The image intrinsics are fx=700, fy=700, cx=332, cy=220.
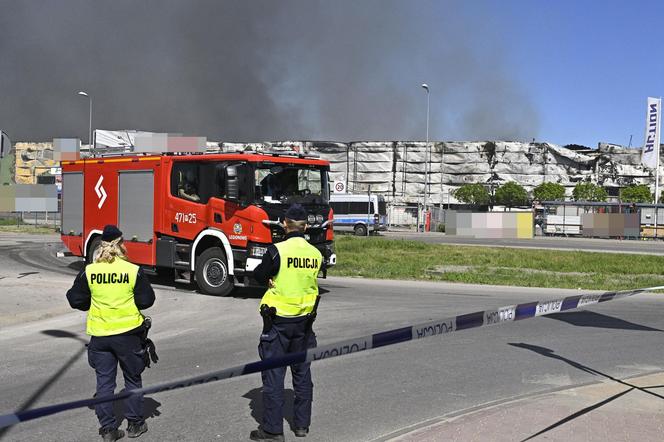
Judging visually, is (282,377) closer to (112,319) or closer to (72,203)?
(112,319)

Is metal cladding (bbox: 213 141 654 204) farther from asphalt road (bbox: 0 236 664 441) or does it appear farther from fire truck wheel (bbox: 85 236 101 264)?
asphalt road (bbox: 0 236 664 441)

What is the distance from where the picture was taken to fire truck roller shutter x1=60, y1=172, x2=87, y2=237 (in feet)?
53.4

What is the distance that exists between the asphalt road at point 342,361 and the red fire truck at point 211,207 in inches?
28.9

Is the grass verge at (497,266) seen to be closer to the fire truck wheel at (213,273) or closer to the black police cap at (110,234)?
the fire truck wheel at (213,273)

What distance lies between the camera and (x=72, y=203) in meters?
16.6

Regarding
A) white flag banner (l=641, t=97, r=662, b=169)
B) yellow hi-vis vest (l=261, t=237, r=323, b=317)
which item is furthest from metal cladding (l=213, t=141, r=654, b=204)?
yellow hi-vis vest (l=261, t=237, r=323, b=317)

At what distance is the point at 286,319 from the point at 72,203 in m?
13.1

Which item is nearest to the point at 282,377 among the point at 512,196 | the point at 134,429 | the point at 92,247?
the point at 134,429

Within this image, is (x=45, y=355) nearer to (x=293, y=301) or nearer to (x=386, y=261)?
(x=293, y=301)

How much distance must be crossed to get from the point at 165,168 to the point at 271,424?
9837 mm

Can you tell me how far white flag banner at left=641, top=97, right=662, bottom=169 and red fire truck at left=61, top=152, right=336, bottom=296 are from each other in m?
31.4

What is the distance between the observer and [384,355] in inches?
317

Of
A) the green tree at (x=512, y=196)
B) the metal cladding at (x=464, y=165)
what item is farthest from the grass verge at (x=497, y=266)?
the metal cladding at (x=464, y=165)

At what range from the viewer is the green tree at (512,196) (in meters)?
57.5
